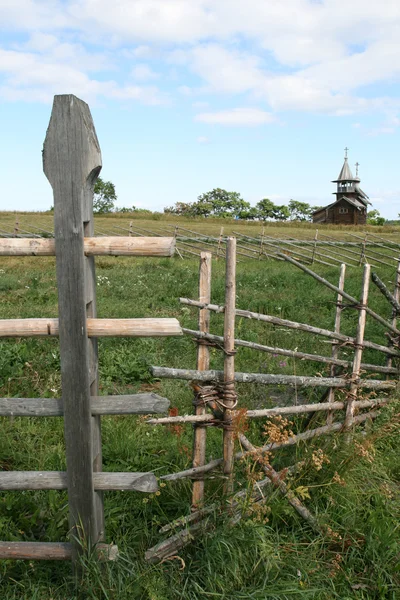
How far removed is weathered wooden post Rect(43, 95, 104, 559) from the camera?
2611 mm

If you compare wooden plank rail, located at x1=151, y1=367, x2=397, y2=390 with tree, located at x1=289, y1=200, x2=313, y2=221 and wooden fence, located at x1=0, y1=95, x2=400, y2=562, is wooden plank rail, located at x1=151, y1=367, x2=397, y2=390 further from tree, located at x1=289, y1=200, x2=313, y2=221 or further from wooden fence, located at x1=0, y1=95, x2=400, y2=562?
tree, located at x1=289, y1=200, x2=313, y2=221

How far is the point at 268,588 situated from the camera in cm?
277

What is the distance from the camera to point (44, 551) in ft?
9.89

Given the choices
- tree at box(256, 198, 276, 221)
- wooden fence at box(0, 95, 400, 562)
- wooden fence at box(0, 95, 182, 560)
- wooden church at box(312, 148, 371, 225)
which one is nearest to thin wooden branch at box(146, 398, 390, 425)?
wooden fence at box(0, 95, 400, 562)

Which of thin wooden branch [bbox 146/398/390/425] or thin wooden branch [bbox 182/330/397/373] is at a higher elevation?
thin wooden branch [bbox 182/330/397/373]

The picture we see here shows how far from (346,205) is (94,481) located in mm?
57560

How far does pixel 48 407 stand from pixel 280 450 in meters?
1.84

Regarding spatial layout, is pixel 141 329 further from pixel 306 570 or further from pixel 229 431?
pixel 306 570

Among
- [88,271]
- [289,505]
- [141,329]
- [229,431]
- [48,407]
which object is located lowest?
[289,505]

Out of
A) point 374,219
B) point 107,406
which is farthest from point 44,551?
point 374,219

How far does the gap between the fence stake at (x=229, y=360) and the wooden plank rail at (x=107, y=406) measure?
0.52 m

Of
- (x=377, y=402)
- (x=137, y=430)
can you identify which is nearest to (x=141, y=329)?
(x=137, y=430)

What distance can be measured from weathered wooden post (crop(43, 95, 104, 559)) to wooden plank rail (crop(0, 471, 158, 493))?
0.06 m

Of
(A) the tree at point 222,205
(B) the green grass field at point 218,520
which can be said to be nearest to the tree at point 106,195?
(A) the tree at point 222,205
